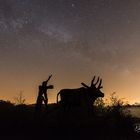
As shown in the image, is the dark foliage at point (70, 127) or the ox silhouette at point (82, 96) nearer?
the dark foliage at point (70, 127)

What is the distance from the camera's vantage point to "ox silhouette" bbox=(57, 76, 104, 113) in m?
32.5

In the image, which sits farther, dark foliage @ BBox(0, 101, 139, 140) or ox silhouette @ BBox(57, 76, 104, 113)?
ox silhouette @ BBox(57, 76, 104, 113)

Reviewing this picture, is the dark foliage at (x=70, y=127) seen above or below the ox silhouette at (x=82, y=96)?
below

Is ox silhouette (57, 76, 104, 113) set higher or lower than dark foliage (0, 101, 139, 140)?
higher

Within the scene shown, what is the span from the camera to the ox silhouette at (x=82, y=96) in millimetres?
32500

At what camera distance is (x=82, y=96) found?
32.5 metres

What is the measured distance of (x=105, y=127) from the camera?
29.7 metres

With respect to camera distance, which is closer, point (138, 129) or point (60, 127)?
point (60, 127)

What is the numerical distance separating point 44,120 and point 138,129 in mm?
8862

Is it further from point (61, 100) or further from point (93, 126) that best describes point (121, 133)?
point (61, 100)

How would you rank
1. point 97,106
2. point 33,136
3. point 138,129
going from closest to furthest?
point 33,136 < point 138,129 < point 97,106

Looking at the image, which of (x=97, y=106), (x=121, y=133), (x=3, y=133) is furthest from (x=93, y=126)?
(x=97, y=106)

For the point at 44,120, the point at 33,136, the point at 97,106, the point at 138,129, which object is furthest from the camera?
the point at 97,106

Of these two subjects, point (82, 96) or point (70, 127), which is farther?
point (82, 96)
